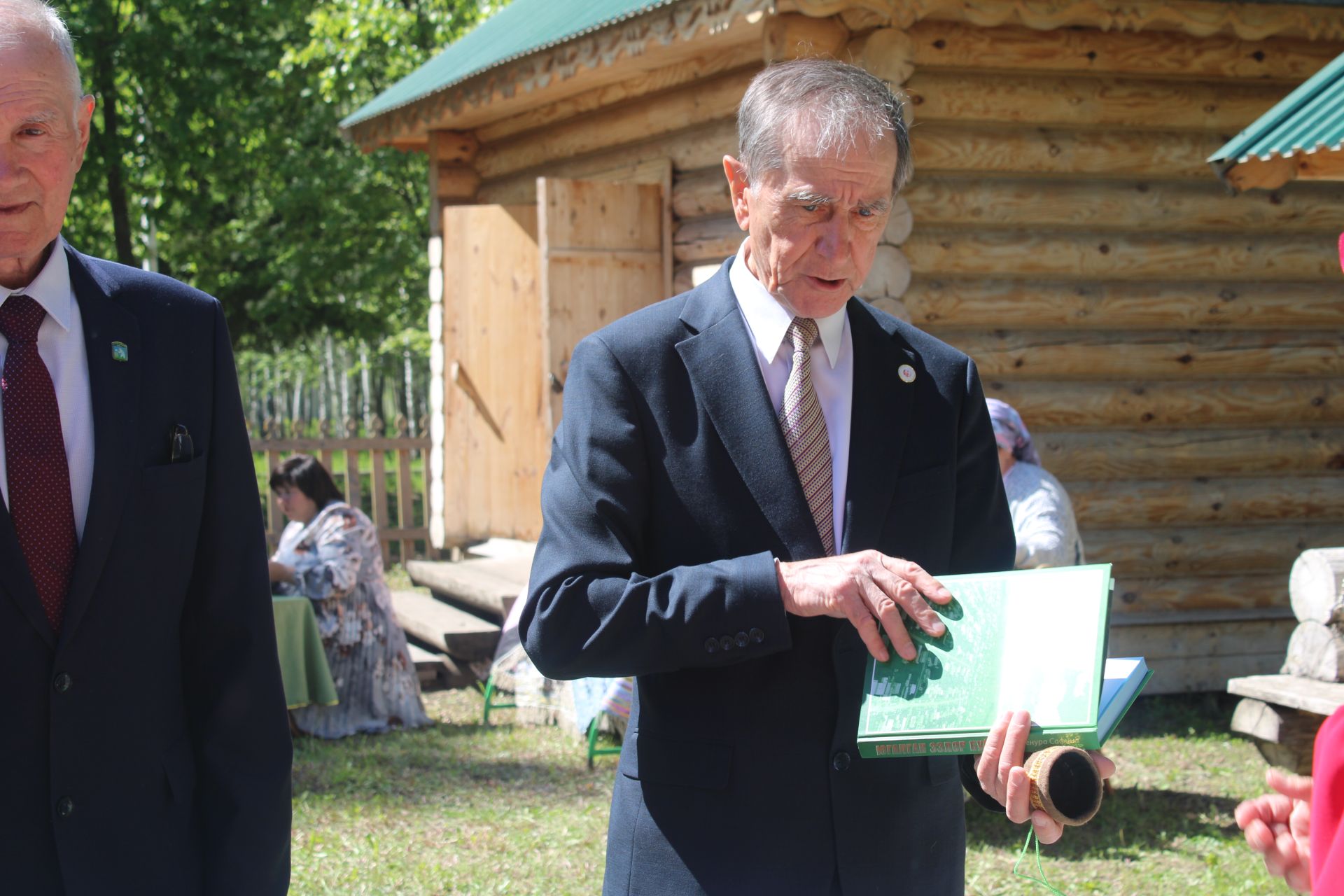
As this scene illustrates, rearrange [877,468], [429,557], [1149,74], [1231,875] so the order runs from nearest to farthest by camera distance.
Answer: [877,468], [1231,875], [1149,74], [429,557]

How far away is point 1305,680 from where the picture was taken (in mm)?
5945

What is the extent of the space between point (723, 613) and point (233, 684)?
0.71m

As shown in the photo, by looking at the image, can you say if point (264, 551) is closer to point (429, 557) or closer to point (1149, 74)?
point (1149, 74)

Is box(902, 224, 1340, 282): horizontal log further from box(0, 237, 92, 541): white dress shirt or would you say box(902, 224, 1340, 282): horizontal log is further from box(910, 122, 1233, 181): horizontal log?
box(0, 237, 92, 541): white dress shirt

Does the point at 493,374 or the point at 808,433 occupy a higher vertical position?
the point at 493,374

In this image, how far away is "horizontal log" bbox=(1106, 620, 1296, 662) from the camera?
24.9 ft

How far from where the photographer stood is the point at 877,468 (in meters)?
1.95

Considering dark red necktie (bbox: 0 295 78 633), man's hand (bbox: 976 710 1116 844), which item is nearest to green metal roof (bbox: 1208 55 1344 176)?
man's hand (bbox: 976 710 1116 844)

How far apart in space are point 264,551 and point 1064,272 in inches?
242

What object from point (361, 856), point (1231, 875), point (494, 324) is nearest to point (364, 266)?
point (494, 324)

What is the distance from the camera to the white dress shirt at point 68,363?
1.78 m

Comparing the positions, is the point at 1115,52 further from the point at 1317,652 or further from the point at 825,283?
the point at 825,283

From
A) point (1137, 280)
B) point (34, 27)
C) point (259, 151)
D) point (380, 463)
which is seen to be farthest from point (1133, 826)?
point (259, 151)

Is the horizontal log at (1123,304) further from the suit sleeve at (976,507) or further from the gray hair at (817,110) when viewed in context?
the gray hair at (817,110)
